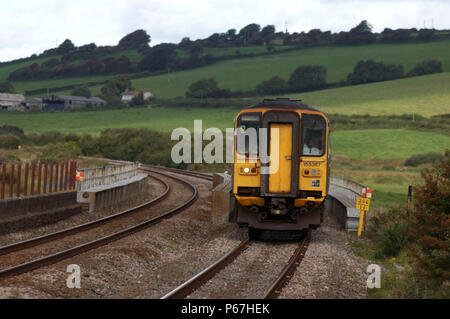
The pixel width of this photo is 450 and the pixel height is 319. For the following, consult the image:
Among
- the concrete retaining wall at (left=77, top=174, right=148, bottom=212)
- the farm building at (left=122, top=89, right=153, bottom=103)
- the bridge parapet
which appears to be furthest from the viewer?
the farm building at (left=122, top=89, right=153, bottom=103)

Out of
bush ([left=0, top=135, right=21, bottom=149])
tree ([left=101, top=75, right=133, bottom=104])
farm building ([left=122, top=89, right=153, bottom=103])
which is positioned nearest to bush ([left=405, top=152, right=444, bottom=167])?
bush ([left=0, top=135, right=21, bottom=149])

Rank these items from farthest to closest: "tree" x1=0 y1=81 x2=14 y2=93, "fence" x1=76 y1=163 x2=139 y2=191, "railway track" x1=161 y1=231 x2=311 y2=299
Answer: "tree" x1=0 y1=81 x2=14 y2=93, "fence" x1=76 y1=163 x2=139 y2=191, "railway track" x1=161 y1=231 x2=311 y2=299

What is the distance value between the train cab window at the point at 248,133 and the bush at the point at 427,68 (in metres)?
93.0

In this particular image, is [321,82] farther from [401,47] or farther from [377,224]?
[377,224]

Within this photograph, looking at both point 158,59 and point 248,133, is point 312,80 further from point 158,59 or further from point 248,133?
point 248,133

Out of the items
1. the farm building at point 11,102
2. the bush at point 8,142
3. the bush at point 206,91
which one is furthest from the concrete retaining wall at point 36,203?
the farm building at point 11,102

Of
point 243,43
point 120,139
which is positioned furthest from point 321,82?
point 243,43

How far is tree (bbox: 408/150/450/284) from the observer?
31.8 ft

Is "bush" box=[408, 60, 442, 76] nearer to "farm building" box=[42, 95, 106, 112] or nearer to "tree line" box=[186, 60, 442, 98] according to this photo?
"tree line" box=[186, 60, 442, 98]

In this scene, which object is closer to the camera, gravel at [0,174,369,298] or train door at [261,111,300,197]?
gravel at [0,174,369,298]

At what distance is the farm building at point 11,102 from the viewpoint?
108463mm

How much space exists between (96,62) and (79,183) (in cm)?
13202

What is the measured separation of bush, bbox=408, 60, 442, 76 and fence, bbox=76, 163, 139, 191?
8537 centimetres

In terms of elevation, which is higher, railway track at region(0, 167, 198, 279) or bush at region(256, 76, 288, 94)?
bush at region(256, 76, 288, 94)
